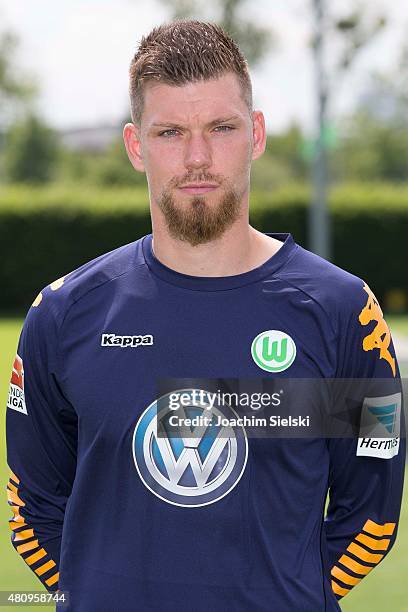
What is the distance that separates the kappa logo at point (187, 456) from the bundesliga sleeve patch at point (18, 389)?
42 cm

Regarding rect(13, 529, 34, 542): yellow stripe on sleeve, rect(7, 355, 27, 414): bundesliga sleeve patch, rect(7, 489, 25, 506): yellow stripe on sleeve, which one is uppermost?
rect(7, 355, 27, 414): bundesliga sleeve patch

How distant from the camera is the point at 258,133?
8.95 feet

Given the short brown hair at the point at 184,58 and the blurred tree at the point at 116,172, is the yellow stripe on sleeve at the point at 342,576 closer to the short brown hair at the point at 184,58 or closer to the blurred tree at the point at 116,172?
the short brown hair at the point at 184,58

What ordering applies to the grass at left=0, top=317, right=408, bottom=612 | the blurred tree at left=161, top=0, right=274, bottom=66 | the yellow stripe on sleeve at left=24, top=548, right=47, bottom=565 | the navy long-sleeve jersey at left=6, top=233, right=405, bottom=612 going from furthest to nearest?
1. the blurred tree at left=161, top=0, right=274, bottom=66
2. the grass at left=0, top=317, right=408, bottom=612
3. the yellow stripe on sleeve at left=24, top=548, right=47, bottom=565
4. the navy long-sleeve jersey at left=6, top=233, right=405, bottom=612

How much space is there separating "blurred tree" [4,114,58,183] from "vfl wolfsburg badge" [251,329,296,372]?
76907 mm

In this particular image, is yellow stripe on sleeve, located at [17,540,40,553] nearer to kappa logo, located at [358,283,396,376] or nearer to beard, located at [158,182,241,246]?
beard, located at [158,182,241,246]

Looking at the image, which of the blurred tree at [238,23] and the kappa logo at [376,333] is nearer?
the kappa logo at [376,333]

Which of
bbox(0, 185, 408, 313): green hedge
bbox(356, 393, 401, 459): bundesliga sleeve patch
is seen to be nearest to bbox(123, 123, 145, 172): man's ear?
bbox(356, 393, 401, 459): bundesliga sleeve patch

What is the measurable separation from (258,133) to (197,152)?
278 millimetres

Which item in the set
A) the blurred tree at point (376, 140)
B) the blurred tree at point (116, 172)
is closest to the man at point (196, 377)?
the blurred tree at point (116, 172)

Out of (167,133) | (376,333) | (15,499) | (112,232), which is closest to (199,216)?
(167,133)

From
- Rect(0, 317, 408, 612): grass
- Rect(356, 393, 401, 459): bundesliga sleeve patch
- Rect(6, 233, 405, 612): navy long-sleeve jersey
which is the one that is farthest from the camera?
Rect(0, 317, 408, 612): grass

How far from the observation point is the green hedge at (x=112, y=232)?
2631cm

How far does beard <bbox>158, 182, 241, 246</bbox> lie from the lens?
2545 millimetres
